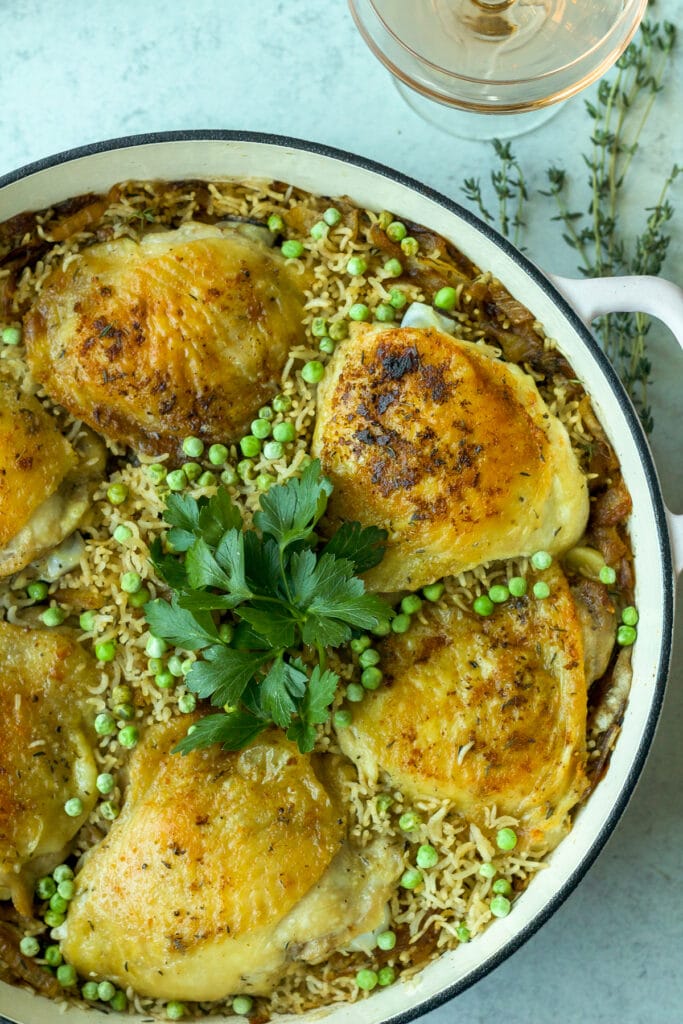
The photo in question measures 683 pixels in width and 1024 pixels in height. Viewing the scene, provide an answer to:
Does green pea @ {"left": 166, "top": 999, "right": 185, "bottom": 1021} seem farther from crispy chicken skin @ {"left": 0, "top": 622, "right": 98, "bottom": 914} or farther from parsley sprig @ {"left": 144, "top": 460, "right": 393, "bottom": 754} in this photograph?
parsley sprig @ {"left": 144, "top": 460, "right": 393, "bottom": 754}

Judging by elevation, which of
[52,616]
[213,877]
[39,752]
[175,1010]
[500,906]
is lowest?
[175,1010]

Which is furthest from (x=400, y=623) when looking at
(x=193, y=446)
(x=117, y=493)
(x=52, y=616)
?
(x=52, y=616)

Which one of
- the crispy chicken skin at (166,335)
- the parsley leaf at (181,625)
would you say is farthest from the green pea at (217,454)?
the parsley leaf at (181,625)

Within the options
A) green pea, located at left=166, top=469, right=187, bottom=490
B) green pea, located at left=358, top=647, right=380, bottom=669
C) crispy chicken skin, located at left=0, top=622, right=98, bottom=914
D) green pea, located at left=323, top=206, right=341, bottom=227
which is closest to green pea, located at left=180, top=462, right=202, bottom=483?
green pea, located at left=166, top=469, right=187, bottom=490

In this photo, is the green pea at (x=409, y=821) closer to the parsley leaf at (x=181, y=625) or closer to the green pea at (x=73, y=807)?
the parsley leaf at (x=181, y=625)

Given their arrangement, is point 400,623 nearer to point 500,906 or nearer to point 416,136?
point 500,906

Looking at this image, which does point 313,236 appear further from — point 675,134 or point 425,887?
Answer: point 425,887
